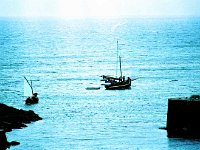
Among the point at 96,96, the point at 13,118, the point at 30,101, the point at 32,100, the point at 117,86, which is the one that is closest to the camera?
the point at 13,118

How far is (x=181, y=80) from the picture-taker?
104 metres

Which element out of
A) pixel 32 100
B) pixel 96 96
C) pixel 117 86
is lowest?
pixel 96 96

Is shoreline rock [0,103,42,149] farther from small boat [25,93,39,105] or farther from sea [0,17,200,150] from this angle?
small boat [25,93,39,105]

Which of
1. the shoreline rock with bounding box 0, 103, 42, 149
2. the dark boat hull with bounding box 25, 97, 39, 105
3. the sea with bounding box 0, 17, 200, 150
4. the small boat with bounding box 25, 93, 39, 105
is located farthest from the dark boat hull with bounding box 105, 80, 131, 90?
the shoreline rock with bounding box 0, 103, 42, 149

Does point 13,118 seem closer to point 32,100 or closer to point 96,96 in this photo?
point 32,100

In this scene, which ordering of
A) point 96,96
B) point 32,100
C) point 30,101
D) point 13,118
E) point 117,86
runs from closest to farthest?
point 13,118 → point 30,101 → point 32,100 → point 96,96 → point 117,86

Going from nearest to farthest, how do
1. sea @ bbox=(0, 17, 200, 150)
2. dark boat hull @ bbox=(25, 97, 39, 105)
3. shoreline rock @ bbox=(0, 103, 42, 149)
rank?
sea @ bbox=(0, 17, 200, 150) → shoreline rock @ bbox=(0, 103, 42, 149) → dark boat hull @ bbox=(25, 97, 39, 105)

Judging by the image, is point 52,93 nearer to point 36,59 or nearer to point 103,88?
point 103,88

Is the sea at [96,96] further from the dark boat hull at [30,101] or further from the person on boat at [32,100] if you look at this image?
the person on boat at [32,100]

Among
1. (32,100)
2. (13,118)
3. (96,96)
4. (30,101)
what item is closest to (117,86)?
(96,96)

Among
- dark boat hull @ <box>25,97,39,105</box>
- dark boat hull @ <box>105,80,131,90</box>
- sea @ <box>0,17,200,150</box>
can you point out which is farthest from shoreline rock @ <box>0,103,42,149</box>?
dark boat hull @ <box>105,80,131,90</box>

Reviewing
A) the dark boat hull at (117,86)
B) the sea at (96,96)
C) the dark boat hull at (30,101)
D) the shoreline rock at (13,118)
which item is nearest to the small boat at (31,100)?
the dark boat hull at (30,101)

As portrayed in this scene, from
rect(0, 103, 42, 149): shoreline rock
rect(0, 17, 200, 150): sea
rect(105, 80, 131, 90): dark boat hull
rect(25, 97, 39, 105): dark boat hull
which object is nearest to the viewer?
rect(0, 17, 200, 150): sea

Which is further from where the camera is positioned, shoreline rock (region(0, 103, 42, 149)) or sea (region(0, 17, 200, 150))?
shoreline rock (region(0, 103, 42, 149))
